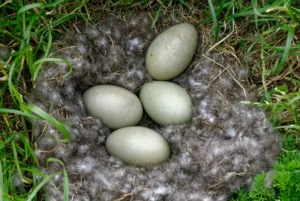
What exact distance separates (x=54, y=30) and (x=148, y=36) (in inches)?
17.1

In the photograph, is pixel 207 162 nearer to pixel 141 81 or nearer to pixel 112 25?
pixel 141 81

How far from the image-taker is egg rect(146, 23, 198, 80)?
84.0 inches

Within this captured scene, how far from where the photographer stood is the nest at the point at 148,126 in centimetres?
198

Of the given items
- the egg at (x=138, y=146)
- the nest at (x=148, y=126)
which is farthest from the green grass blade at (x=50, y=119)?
the egg at (x=138, y=146)

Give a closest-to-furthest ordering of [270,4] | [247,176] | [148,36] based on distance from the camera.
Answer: [247,176] < [270,4] < [148,36]

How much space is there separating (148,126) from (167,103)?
7.8 inches

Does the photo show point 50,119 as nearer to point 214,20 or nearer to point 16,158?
point 16,158

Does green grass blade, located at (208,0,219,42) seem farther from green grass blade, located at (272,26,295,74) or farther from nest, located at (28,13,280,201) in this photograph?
green grass blade, located at (272,26,295,74)

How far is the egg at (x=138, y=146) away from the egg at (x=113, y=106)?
0.18ft

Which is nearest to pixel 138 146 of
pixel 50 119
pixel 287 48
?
pixel 50 119

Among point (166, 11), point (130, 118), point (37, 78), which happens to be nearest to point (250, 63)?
point (166, 11)

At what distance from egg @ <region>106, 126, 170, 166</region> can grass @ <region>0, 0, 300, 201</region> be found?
248mm

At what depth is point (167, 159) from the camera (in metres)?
2.09

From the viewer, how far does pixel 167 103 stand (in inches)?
82.0
